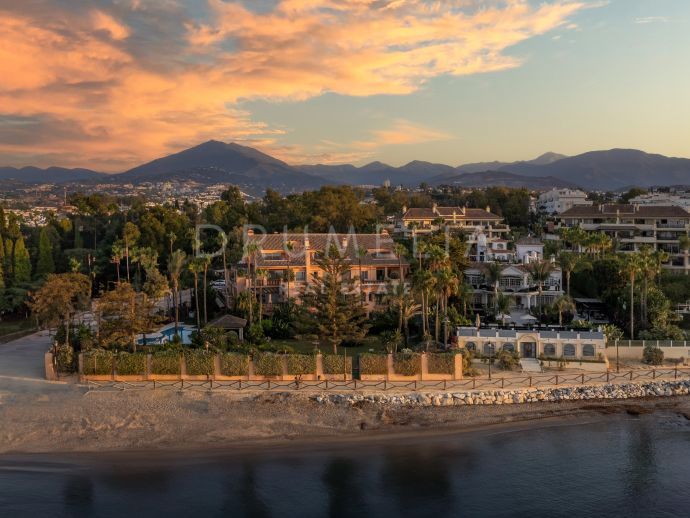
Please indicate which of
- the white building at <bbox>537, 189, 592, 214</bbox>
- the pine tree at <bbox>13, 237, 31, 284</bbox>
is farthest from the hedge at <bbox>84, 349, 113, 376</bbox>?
the white building at <bbox>537, 189, 592, 214</bbox>

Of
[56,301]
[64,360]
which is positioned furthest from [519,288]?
[56,301]

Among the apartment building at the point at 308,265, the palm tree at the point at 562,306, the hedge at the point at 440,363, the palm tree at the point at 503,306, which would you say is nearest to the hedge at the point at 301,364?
the hedge at the point at 440,363

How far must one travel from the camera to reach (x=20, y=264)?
57250 millimetres

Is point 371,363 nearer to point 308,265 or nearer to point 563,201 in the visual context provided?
point 308,265

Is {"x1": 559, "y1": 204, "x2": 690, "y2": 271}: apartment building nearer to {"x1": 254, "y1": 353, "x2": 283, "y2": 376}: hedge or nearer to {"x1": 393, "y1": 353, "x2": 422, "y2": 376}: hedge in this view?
{"x1": 393, "y1": 353, "x2": 422, "y2": 376}: hedge

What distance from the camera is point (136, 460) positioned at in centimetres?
2498

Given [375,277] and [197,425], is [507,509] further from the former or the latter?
[375,277]

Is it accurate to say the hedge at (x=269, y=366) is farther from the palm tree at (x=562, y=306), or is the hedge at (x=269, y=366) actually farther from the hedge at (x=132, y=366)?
the palm tree at (x=562, y=306)

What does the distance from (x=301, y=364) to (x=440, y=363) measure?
7.76 m

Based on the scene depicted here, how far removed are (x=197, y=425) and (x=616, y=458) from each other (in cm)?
1918

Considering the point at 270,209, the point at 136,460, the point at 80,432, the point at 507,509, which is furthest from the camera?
the point at 270,209

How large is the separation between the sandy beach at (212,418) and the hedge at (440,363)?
3.11 meters

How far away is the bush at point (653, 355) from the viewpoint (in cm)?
3572

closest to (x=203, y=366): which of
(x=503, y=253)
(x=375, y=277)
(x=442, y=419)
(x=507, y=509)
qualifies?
(x=442, y=419)
